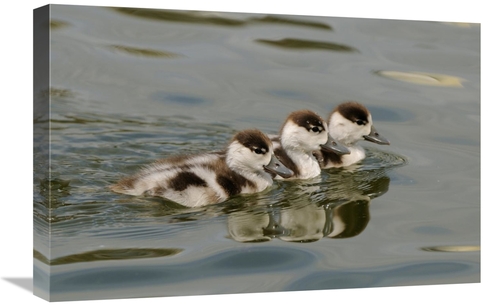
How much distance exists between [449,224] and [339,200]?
2.70 feet

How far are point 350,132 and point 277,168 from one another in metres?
0.72

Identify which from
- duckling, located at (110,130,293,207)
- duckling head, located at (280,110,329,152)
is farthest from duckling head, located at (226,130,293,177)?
duckling head, located at (280,110,329,152)

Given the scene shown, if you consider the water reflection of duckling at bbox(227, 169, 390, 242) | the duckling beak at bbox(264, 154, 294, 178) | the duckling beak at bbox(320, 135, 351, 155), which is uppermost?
the duckling beak at bbox(320, 135, 351, 155)

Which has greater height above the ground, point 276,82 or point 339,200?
point 276,82

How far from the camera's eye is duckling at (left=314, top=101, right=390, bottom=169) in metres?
7.16

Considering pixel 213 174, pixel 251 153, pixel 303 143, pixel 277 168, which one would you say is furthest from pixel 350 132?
pixel 213 174

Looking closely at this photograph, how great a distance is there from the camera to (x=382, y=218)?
7047mm

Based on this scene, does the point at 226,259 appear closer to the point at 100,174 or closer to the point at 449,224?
the point at 100,174

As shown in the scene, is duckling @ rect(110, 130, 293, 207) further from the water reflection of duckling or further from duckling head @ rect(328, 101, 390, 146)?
duckling head @ rect(328, 101, 390, 146)

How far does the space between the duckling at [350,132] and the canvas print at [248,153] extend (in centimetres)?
1

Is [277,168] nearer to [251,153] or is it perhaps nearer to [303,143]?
[251,153]

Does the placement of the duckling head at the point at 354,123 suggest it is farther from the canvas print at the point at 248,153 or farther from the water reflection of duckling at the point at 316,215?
the water reflection of duckling at the point at 316,215

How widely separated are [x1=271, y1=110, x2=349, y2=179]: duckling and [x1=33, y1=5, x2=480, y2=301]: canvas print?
0.01 meters

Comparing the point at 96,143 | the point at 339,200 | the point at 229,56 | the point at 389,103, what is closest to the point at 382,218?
the point at 339,200
